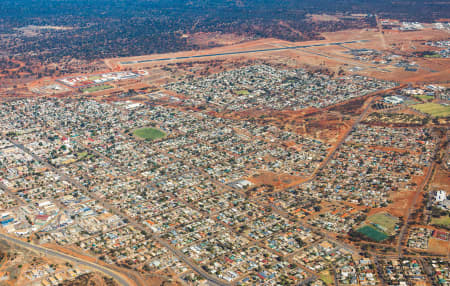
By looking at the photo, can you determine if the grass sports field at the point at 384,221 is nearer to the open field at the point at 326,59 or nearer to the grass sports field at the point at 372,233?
the grass sports field at the point at 372,233

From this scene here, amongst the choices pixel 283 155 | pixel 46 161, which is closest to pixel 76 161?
pixel 46 161

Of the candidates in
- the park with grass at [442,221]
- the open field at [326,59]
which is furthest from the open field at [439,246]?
the open field at [326,59]

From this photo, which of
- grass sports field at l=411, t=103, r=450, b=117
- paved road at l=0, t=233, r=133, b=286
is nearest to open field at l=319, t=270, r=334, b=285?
paved road at l=0, t=233, r=133, b=286

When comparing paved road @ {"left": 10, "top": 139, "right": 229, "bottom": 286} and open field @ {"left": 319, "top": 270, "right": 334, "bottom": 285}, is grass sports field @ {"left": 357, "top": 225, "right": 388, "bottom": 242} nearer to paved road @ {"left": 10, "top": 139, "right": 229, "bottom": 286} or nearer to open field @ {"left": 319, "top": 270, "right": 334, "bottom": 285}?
open field @ {"left": 319, "top": 270, "right": 334, "bottom": 285}

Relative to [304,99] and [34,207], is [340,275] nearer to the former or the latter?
[34,207]

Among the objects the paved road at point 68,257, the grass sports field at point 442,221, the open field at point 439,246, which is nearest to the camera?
the paved road at point 68,257
